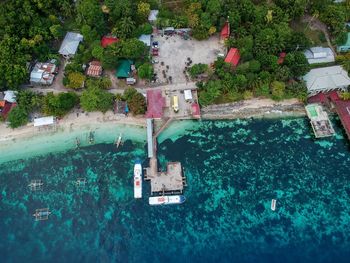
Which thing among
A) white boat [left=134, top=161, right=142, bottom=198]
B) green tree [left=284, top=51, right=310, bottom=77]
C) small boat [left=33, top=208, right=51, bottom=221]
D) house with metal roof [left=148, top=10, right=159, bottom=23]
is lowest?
small boat [left=33, top=208, right=51, bottom=221]

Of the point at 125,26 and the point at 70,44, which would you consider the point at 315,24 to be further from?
the point at 70,44


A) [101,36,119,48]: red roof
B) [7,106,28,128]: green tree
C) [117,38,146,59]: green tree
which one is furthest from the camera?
[101,36,119,48]: red roof

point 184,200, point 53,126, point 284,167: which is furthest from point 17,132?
point 284,167

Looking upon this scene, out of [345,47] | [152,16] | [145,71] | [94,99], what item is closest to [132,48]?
[145,71]

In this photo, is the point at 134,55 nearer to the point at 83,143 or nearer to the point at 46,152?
the point at 83,143

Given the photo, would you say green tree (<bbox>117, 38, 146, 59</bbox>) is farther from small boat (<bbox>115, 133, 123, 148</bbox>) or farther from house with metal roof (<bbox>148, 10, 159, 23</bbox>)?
small boat (<bbox>115, 133, 123, 148</bbox>)

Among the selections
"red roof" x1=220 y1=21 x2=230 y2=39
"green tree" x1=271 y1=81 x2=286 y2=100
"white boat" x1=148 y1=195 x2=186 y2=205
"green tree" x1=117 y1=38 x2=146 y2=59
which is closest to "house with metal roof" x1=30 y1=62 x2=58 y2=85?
"green tree" x1=117 y1=38 x2=146 y2=59

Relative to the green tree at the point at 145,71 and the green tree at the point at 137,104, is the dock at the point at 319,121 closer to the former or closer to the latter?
the green tree at the point at 145,71
